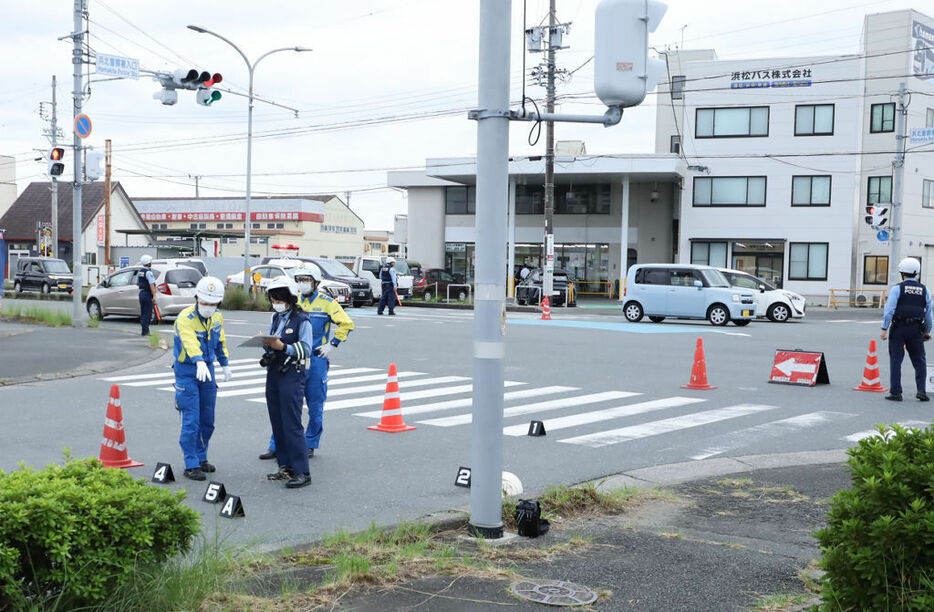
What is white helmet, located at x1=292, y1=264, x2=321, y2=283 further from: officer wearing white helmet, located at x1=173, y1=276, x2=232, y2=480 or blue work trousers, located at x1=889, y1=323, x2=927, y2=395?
blue work trousers, located at x1=889, y1=323, x2=927, y2=395

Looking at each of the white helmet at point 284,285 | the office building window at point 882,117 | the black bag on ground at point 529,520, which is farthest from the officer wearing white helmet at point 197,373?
the office building window at point 882,117

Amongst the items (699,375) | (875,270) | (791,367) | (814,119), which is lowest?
(699,375)

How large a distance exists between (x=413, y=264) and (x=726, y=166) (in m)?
16.4

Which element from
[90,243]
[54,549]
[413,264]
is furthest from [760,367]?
[90,243]

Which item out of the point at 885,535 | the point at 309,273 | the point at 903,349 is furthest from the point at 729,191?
the point at 885,535

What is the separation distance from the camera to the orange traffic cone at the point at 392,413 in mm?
10227

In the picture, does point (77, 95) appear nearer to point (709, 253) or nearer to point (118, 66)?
point (118, 66)

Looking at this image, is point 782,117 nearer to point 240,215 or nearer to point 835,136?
point 835,136

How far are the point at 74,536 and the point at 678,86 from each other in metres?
46.2

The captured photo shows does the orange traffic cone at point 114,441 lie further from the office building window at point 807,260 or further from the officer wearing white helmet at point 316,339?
the office building window at point 807,260

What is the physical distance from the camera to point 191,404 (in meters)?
7.78

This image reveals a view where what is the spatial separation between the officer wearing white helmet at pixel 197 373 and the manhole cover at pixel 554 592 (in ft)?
12.6

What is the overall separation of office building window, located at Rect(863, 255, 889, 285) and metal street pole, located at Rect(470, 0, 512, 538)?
44.7 m

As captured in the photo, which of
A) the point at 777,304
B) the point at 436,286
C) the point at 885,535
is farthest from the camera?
the point at 436,286
